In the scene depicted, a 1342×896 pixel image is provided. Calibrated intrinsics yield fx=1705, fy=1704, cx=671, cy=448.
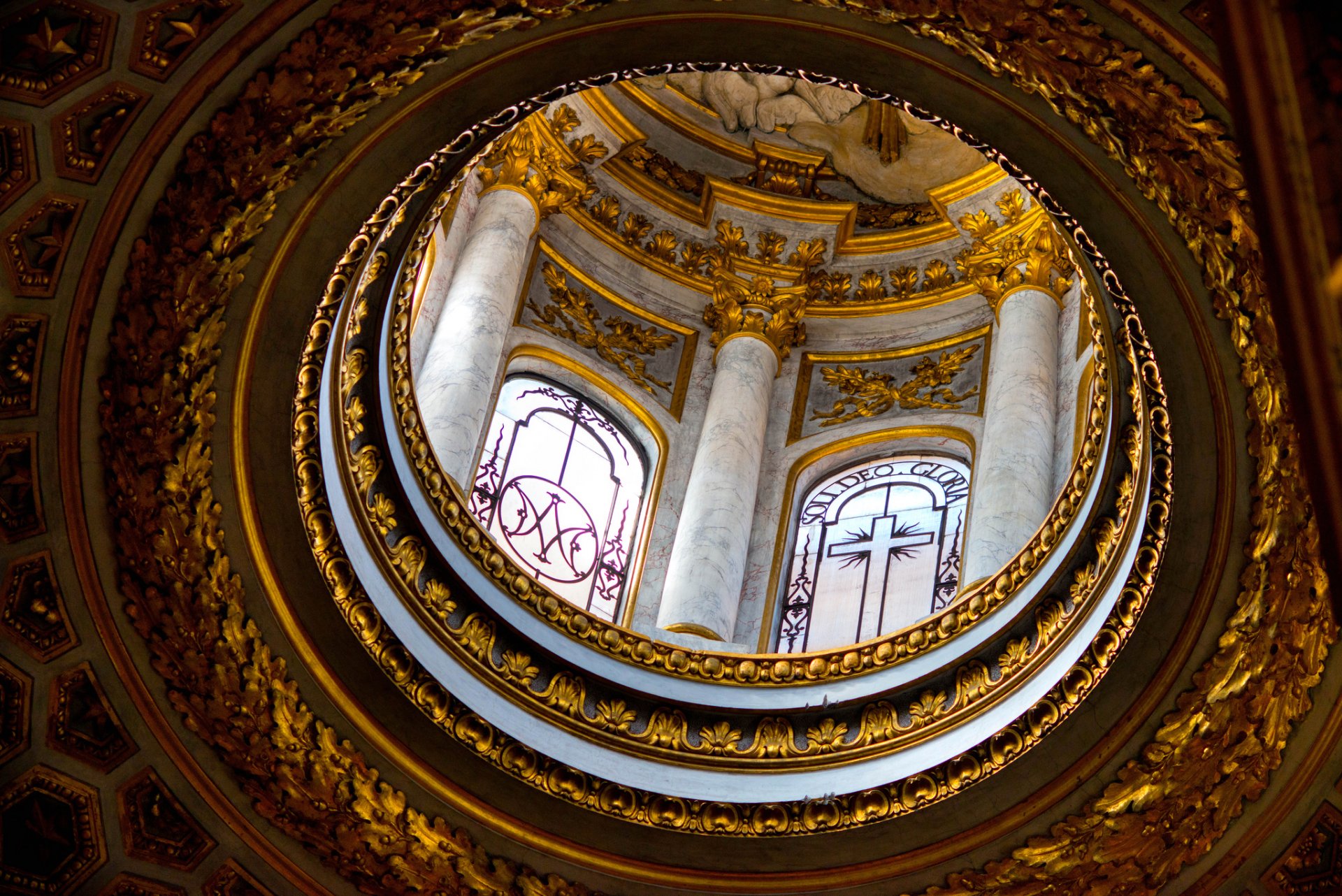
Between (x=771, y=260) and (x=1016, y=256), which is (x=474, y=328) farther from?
(x=1016, y=256)

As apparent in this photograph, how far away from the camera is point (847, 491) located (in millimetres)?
16172

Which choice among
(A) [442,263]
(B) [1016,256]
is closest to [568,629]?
(A) [442,263]

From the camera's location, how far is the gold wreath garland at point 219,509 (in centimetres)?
880

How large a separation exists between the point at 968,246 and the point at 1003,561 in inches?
206

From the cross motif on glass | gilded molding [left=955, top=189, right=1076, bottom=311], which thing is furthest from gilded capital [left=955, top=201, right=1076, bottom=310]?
the cross motif on glass

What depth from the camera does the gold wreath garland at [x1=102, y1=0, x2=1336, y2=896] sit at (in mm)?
8797

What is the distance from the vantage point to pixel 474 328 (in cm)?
1476

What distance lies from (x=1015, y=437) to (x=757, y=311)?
358cm

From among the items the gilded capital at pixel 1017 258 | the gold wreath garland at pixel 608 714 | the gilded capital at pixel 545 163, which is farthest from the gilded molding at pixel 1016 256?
the gold wreath garland at pixel 608 714

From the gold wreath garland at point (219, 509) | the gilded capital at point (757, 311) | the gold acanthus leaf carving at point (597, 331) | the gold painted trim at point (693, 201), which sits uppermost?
the gold painted trim at point (693, 201)

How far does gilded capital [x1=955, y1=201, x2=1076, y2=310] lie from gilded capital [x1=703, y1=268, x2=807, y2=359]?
5.61ft

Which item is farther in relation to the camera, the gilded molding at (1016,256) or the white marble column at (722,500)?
the gilded molding at (1016,256)

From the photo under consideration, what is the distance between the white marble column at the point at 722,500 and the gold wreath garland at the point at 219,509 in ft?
12.7

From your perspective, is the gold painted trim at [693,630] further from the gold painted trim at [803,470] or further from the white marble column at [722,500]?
the gold painted trim at [803,470]
